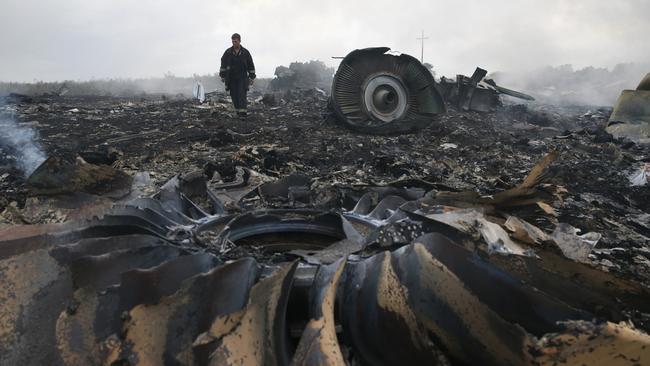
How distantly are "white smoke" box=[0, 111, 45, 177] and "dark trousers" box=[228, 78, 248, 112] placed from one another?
439 cm

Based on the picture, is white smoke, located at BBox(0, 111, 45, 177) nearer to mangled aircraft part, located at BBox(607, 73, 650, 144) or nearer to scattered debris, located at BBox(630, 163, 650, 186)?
scattered debris, located at BBox(630, 163, 650, 186)

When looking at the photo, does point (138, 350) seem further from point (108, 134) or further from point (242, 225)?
point (108, 134)

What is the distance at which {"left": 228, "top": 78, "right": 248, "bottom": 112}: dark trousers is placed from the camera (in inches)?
440

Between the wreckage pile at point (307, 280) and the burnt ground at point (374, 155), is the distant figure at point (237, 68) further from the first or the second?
the wreckage pile at point (307, 280)

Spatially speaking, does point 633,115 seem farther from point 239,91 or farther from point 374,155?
point 239,91

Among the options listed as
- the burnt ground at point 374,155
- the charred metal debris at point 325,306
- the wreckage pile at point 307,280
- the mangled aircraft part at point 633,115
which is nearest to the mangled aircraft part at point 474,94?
the burnt ground at point 374,155

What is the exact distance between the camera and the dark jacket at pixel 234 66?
10.9m

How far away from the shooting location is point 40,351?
61.2 inches

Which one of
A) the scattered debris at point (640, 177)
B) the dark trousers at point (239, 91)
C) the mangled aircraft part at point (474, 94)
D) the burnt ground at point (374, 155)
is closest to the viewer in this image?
the burnt ground at point (374, 155)

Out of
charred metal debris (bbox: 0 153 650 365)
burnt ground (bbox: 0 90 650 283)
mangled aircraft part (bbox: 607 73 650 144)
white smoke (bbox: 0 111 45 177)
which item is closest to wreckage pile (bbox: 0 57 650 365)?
charred metal debris (bbox: 0 153 650 365)

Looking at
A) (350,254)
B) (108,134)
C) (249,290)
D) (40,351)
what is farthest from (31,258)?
(108,134)

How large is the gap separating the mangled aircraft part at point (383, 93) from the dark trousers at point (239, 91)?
269 centimetres

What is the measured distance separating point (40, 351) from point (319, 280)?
994 millimetres

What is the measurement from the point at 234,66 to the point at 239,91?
70cm
